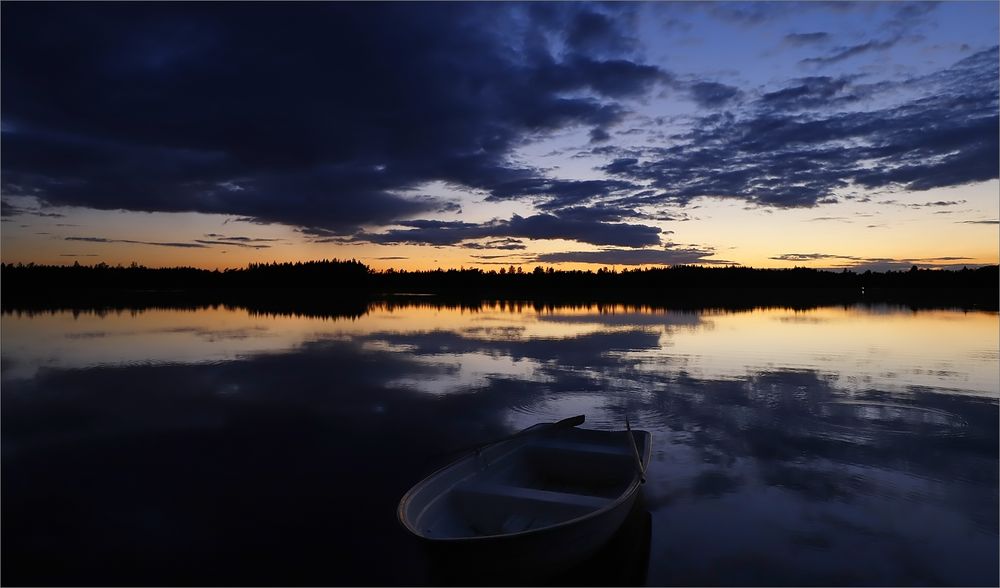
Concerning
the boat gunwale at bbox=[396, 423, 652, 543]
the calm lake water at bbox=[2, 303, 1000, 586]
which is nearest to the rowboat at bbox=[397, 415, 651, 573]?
the boat gunwale at bbox=[396, 423, 652, 543]

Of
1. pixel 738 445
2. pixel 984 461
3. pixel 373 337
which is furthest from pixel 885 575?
pixel 373 337

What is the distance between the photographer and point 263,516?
738 centimetres

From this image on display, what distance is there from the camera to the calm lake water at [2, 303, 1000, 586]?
647cm

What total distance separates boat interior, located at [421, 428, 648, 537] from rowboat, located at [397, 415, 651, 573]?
0.01m

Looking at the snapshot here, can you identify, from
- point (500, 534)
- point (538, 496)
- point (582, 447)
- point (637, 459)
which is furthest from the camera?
point (582, 447)

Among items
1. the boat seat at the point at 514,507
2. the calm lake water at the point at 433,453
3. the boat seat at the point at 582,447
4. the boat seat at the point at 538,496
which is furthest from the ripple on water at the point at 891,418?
the boat seat at the point at 514,507

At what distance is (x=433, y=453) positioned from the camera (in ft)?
33.6

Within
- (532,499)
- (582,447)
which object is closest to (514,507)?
(532,499)

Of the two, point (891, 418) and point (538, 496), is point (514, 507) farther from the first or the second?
point (891, 418)

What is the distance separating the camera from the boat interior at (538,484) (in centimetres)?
651

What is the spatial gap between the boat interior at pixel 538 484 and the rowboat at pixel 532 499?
1cm

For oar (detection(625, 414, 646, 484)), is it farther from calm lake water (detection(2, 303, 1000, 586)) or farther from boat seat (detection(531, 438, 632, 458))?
calm lake water (detection(2, 303, 1000, 586))

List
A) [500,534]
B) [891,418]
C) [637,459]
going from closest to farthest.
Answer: [500,534]
[637,459]
[891,418]

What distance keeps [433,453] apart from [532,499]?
4.00m
